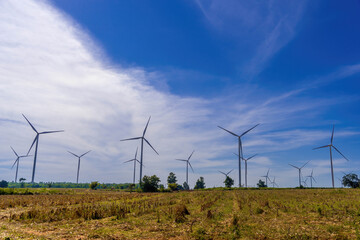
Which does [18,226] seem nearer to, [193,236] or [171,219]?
[171,219]

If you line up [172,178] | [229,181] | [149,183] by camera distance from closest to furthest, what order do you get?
[149,183] < [229,181] < [172,178]

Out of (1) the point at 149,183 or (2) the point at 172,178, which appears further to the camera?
(2) the point at 172,178

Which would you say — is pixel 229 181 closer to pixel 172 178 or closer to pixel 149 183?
pixel 172 178

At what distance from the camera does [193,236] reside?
1672 cm

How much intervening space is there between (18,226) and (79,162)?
167m

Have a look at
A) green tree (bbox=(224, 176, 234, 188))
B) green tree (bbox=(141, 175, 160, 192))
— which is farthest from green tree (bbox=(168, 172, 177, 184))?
green tree (bbox=(141, 175, 160, 192))

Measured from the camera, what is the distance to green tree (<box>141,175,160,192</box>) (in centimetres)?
9981

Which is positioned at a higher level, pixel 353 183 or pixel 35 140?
pixel 35 140

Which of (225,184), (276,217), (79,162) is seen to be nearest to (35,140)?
(79,162)

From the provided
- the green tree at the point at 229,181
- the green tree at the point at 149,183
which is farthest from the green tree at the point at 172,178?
the green tree at the point at 149,183

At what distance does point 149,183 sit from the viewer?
3935 inches

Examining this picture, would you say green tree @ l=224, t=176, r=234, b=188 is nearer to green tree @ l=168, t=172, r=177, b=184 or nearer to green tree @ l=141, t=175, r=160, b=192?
green tree @ l=168, t=172, r=177, b=184

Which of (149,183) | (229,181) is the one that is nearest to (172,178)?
(229,181)

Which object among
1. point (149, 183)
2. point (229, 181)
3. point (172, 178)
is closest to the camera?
point (149, 183)
